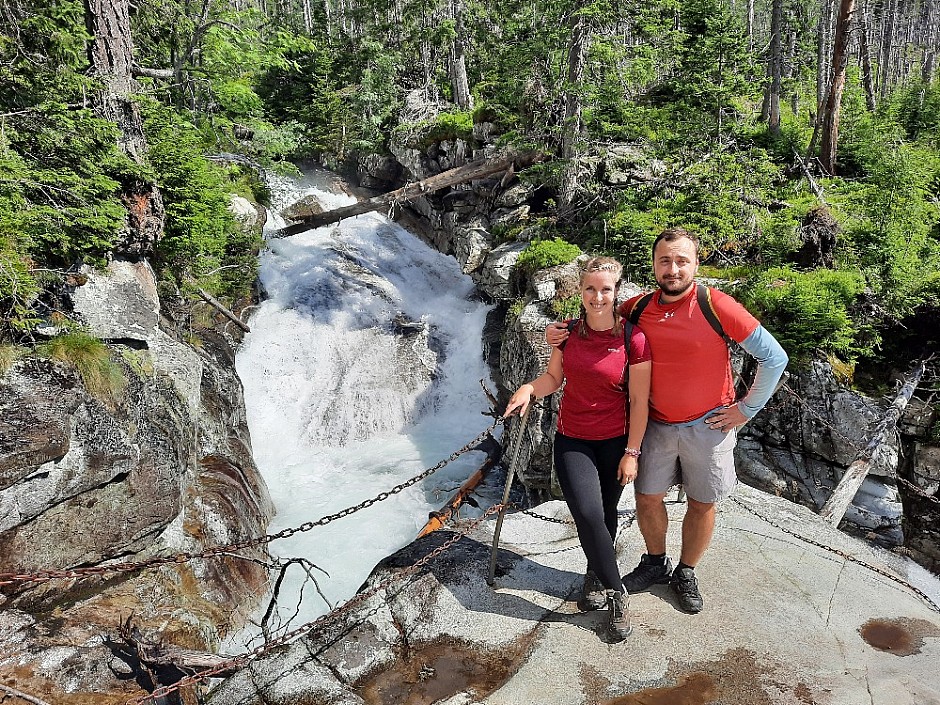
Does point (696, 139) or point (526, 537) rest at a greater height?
point (696, 139)

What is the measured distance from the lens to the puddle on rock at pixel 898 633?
3.54 metres

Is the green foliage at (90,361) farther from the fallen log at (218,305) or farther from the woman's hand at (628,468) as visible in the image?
the woman's hand at (628,468)

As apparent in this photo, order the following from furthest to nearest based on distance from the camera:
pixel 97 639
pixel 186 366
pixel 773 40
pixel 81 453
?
pixel 773 40
pixel 186 366
pixel 81 453
pixel 97 639

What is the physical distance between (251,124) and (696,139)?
37.9ft

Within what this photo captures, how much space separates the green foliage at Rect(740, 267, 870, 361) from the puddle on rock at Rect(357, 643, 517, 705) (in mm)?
8168

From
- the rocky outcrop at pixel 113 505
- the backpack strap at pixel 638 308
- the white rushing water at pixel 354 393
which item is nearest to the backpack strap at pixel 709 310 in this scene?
the backpack strap at pixel 638 308

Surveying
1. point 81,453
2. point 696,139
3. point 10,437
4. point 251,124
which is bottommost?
point 81,453

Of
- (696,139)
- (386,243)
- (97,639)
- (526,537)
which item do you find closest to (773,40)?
(696,139)

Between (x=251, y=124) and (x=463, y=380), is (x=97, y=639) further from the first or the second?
(x=251, y=124)

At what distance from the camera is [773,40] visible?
16.8m

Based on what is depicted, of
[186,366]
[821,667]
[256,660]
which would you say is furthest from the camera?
[186,366]

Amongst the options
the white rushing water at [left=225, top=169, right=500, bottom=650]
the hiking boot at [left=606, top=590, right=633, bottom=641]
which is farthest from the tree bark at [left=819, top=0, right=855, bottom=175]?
the hiking boot at [left=606, top=590, right=633, bottom=641]

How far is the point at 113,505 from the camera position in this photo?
24.4 ft

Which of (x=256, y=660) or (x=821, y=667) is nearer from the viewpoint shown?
(x=821, y=667)
